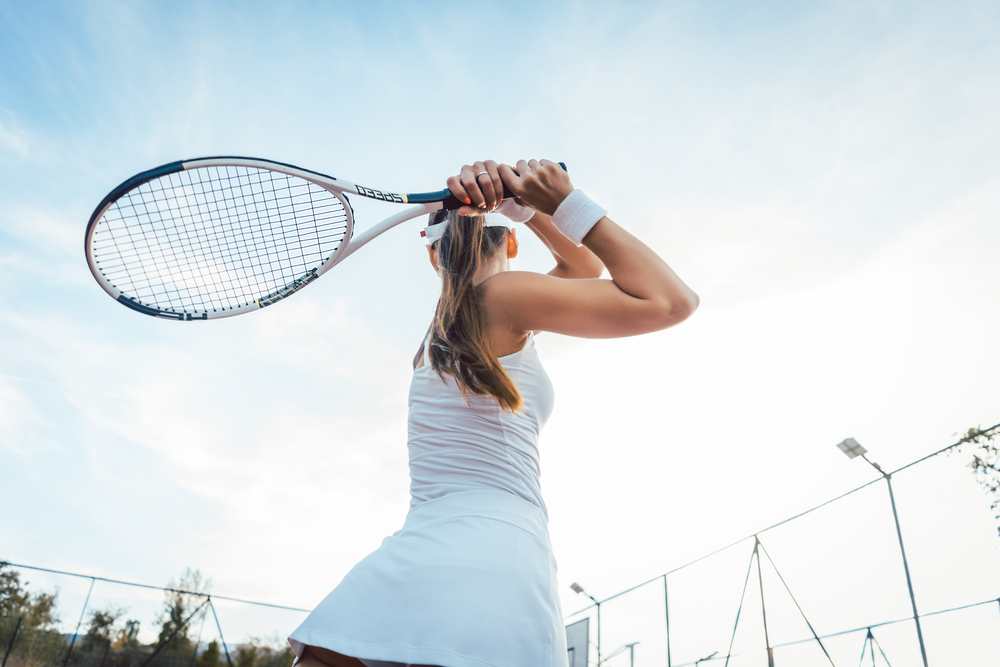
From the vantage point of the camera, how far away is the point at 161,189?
→ 181cm

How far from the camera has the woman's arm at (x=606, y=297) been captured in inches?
48.9

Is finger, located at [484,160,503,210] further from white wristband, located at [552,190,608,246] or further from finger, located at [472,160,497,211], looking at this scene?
white wristband, located at [552,190,608,246]

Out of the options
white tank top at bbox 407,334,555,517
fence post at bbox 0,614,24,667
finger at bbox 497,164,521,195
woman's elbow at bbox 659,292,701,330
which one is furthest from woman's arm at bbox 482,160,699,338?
fence post at bbox 0,614,24,667

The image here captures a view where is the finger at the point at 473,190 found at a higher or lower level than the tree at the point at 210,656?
higher

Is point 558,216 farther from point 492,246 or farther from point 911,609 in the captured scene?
point 911,609

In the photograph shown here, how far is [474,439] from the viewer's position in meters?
1.15

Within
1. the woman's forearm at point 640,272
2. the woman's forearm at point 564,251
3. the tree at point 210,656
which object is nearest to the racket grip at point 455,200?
the woman's forearm at point 640,272

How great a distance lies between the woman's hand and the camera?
142 centimetres

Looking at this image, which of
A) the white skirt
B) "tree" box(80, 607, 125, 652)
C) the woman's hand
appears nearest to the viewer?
the white skirt

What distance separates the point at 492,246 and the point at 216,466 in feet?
57.7

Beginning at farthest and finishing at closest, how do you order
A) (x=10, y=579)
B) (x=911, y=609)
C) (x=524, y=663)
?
(x=10, y=579), (x=911, y=609), (x=524, y=663)

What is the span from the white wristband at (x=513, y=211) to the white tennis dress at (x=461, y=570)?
61 centimetres

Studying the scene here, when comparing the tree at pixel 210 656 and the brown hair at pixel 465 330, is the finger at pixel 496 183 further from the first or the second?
the tree at pixel 210 656

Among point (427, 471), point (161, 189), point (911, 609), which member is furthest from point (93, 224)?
point (911, 609)
